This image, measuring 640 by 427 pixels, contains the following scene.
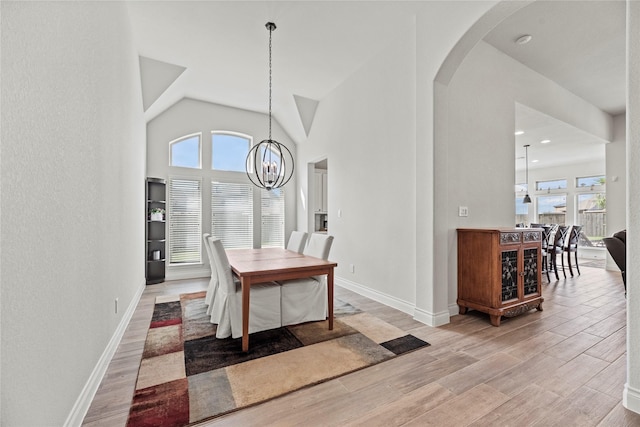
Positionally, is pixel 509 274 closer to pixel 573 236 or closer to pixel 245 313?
pixel 245 313

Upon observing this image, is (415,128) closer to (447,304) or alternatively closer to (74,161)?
(447,304)

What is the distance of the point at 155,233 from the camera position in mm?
5078

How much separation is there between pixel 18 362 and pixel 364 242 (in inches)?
142

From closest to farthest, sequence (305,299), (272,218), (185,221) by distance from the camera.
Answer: (305,299) < (185,221) < (272,218)

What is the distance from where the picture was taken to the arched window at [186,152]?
5352 mm

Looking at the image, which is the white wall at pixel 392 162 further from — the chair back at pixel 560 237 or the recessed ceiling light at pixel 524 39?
the chair back at pixel 560 237

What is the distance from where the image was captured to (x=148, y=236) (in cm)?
497

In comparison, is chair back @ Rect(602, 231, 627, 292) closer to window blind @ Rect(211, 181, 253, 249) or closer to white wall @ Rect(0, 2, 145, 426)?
white wall @ Rect(0, 2, 145, 426)

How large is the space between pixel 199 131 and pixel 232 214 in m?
1.75

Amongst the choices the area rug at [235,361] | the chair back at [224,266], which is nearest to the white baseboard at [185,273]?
the area rug at [235,361]

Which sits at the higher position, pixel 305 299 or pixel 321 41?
pixel 321 41

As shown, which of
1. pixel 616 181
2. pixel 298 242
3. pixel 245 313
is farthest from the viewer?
pixel 616 181

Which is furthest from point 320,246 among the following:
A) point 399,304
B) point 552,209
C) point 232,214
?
point 552,209

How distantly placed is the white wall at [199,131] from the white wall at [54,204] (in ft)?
10.0
